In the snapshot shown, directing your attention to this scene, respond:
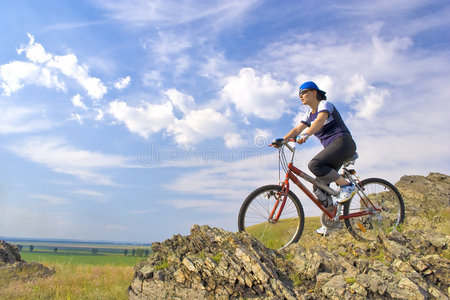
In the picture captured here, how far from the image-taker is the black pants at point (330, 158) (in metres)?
8.12

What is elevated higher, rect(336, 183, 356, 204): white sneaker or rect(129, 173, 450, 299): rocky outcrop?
rect(336, 183, 356, 204): white sneaker

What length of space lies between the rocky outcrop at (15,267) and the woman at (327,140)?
810cm

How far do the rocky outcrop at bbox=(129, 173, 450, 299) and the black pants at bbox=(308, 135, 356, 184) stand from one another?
1.57 metres

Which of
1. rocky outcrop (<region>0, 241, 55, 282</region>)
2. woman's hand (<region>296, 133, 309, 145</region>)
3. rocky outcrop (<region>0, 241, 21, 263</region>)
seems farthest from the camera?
rocky outcrop (<region>0, 241, 21, 263</region>)

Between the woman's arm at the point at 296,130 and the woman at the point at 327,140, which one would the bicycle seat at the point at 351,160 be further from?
the woman's arm at the point at 296,130

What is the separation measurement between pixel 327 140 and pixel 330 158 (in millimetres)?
500

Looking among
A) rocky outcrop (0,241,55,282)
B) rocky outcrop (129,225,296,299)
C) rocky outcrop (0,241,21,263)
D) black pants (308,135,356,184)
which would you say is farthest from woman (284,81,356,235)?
rocky outcrop (0,241,21,263)

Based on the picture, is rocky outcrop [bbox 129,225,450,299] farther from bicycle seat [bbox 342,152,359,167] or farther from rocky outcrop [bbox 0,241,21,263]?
rocky outcrop [bbox 0,241,21,263]

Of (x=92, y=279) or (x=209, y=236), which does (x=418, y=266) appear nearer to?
(x=209, y=236)

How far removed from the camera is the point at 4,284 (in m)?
8.92

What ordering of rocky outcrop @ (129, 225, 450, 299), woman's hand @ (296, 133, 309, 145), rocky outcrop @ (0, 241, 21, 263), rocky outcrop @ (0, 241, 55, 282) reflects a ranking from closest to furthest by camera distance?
rocky outcrop @ (129, 225, 450, 299), woman's hand @ (296, 133, 309, 145), rocky outcrop @ (0, 241, 55, 282), rocky outcrop @ (0, 241, 21, 263)

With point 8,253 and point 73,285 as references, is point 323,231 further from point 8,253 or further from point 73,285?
point 8,253

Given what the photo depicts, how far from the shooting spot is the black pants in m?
8.12

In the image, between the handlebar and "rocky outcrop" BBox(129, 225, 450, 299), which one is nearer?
"rocky outcrop" BBox(129, 225, 450, 299)
